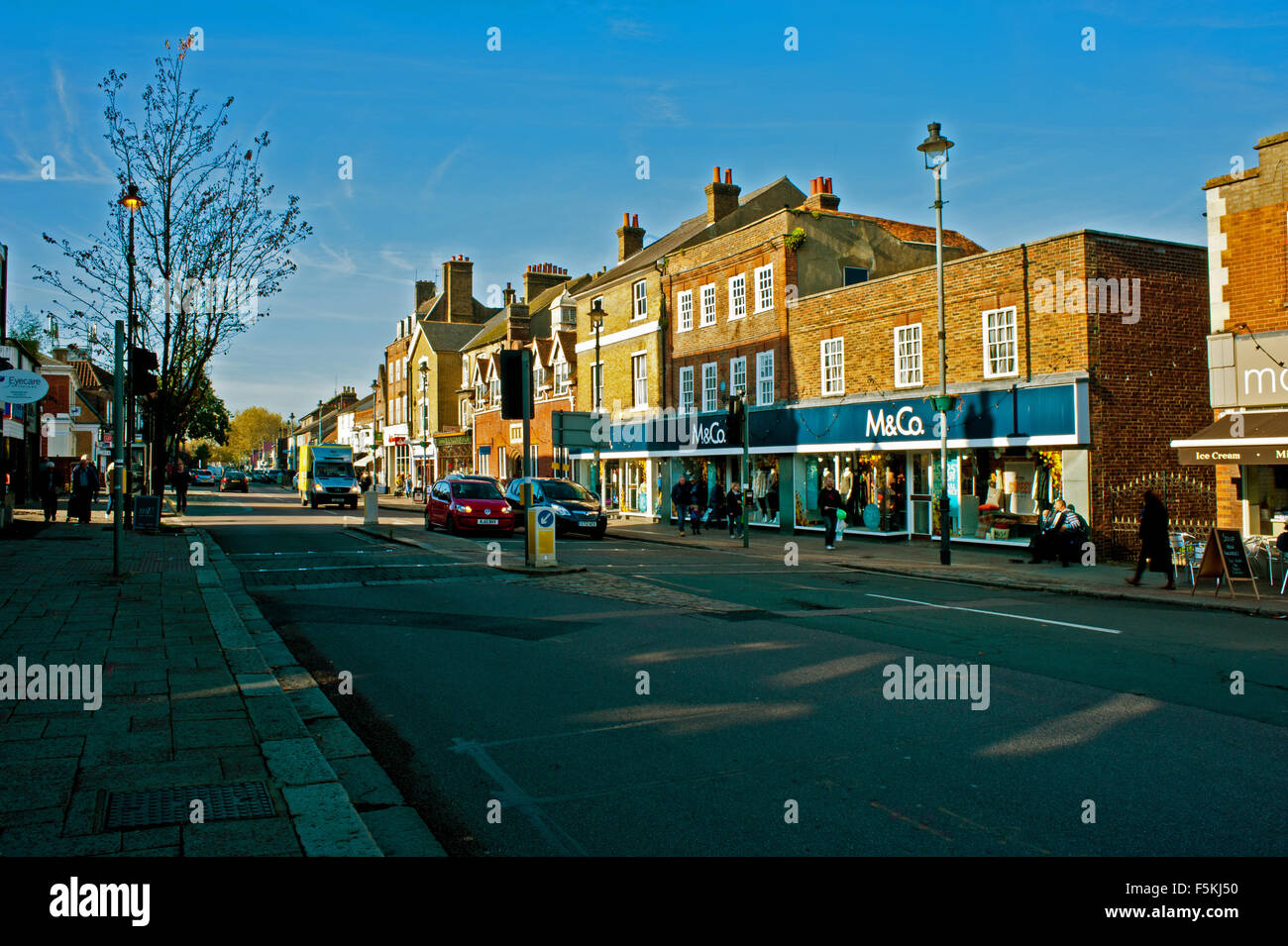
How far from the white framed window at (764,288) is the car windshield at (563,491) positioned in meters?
8.70

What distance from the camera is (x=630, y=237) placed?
47.5 m

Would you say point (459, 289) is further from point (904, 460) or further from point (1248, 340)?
point (1248, 340)

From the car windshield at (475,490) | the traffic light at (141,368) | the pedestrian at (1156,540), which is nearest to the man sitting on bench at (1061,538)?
the pedestrian at (1156,540)

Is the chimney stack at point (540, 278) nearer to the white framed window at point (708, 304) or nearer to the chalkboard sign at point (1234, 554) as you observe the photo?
the white framed window at point (708, 304)

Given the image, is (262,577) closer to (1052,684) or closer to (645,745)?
(645,745)

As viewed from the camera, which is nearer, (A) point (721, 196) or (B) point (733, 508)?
(B) point (733, 508)

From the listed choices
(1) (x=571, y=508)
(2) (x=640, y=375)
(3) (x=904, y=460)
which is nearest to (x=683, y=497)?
(1) (x=571, y=508)

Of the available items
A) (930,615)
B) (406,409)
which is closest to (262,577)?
(930,615)

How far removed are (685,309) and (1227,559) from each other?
23595 mm

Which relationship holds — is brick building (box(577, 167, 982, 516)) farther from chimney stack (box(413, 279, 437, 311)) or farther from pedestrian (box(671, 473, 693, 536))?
chimney stack (box(413, 279, 437, 311))

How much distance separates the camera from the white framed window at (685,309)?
3475 cm

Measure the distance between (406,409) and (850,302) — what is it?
5547 cm

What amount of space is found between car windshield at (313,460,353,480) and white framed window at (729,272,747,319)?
75.8 ft
